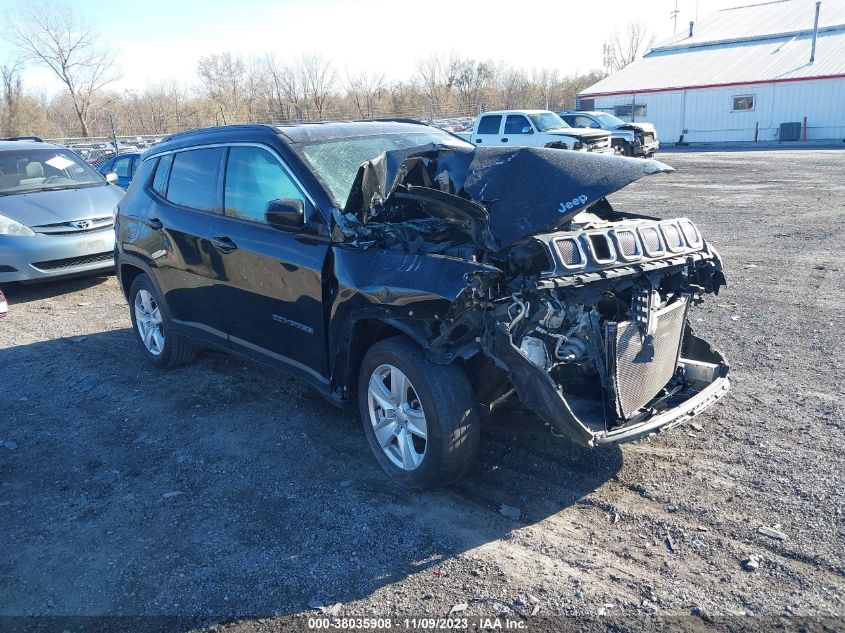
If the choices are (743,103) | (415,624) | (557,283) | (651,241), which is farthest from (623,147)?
(415,624)

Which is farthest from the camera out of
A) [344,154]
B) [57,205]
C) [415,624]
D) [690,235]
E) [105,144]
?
[105,144]

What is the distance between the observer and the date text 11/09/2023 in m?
2.85

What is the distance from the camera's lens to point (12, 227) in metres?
8.73

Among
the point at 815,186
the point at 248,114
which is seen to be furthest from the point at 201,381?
the point at 248,114

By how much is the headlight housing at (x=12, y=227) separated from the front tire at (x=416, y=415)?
6.81 m

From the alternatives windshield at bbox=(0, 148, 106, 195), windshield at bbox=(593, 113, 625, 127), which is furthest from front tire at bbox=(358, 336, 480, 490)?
windshield at bbox=(593, 113, 625, 127)

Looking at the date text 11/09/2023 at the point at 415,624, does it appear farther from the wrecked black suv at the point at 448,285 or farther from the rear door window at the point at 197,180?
the rear door window at the point at 197,180

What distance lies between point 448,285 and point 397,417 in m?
0.91

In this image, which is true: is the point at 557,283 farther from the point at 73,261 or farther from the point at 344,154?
the point at 73,261

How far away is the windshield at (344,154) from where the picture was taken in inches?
171

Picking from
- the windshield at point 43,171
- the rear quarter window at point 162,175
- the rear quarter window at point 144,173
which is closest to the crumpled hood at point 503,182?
the rear quarter window at point 162,175

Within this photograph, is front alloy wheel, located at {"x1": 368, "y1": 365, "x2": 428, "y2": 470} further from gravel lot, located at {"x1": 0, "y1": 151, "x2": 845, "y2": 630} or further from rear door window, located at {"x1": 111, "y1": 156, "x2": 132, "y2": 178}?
rear door window, located at {"x1": 111, "y1": 156, "x2": 132, "y2": 178}

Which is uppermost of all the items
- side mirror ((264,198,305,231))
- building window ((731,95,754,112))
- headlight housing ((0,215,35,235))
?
building window ((731,95,754,112))

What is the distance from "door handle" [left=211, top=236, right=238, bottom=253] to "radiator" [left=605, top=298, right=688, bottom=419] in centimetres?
264
